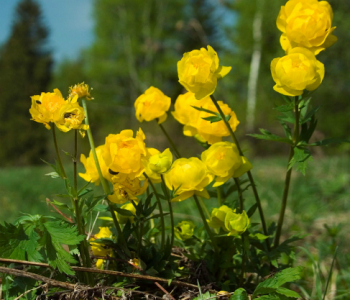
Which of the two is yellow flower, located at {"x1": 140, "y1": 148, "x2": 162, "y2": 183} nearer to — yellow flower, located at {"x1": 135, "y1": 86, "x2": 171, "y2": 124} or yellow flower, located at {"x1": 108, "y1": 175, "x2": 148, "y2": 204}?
yellow flower, located at {"x1": 108, "y1": 175, "x2": 148, "y2": 204}

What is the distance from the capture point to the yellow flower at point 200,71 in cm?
69

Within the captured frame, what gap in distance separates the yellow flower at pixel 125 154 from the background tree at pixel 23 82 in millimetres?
16958

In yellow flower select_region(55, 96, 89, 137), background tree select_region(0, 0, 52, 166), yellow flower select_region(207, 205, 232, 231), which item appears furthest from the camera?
background tree select_region(0, 0, 52, 166)

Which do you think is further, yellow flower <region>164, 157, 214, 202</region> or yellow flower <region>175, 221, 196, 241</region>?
yellow flower <region>175, 221, 196, 241</region>

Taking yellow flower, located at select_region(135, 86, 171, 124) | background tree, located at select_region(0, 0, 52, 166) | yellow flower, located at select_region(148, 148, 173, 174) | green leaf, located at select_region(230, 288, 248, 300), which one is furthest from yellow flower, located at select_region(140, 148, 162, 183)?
background tree, located at select_region(0, 0, 52, 166)

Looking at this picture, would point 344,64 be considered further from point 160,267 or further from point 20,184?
point 160,267

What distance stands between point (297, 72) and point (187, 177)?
0.88 ft

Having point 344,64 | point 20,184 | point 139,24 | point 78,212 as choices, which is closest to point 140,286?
point 78,212

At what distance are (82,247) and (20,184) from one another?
3360mm

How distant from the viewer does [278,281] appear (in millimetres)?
685

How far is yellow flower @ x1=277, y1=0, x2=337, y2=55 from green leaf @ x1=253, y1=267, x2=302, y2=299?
426 mm

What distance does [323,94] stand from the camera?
12469 millimetres

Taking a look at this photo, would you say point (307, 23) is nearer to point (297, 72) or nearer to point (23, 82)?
point (297, 72)

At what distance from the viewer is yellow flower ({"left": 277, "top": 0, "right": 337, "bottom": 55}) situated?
705 millimetres
